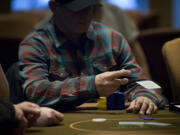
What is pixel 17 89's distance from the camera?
2871 millimetres

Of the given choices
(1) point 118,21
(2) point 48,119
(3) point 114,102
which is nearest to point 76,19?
(3) point 114,102

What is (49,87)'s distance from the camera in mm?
2553

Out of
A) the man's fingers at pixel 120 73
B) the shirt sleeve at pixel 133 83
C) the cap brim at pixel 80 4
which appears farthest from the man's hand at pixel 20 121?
the cap brim at pixel 80 4

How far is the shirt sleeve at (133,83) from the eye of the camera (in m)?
2.58

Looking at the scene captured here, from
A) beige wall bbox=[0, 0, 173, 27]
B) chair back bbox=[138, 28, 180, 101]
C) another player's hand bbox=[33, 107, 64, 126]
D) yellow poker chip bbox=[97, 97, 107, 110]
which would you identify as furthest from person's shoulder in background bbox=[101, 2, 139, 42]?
beige wall bbox=[0, 0, 173, 27]

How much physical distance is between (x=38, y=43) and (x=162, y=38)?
293 centimetres

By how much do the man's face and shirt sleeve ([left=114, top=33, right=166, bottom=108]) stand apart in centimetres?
28

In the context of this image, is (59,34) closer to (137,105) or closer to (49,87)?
(49,87)

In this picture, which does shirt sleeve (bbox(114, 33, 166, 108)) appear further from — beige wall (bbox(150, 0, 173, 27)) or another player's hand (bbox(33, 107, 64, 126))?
beige wall (bbox(150, 0, 173, 27))

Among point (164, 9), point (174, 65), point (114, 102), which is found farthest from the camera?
point (164, 9)

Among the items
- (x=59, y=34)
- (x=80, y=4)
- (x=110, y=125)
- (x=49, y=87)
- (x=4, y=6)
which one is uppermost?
(x=4, y=6)

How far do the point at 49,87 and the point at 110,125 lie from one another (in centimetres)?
69

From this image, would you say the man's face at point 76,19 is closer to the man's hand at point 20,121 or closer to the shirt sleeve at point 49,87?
the shirt sleeve at point 49,87

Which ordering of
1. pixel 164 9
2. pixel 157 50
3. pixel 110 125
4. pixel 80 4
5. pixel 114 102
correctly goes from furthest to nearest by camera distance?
pixel 164 9
pixel 157 50
pixel 80 4
pixel 114 102
pixel 110 125
